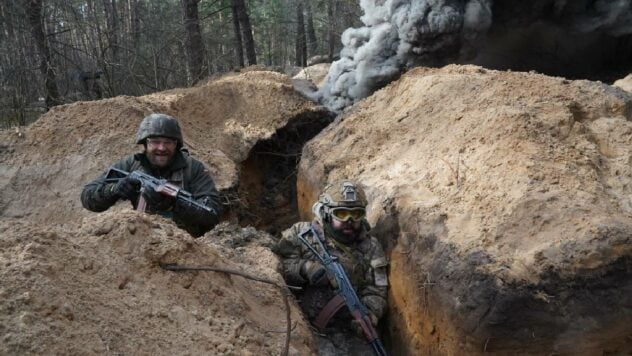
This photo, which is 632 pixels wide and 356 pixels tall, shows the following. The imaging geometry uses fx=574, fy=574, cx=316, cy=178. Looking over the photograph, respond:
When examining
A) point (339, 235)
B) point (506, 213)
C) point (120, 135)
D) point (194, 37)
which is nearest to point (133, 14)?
point (194, 37)

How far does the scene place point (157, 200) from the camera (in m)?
4.76

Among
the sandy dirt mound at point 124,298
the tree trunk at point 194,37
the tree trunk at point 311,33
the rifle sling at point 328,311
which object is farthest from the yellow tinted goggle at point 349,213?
the tree trunk at point 311,33

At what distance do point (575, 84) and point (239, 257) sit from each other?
392 centimetres

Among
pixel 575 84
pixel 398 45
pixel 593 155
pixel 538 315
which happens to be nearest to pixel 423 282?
pixel 538 315

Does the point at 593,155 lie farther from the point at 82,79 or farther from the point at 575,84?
the point at 82,79

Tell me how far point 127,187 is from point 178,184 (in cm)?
65

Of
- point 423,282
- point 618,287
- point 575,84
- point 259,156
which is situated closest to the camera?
point 618,287

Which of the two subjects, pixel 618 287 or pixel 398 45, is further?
pixel 398 45

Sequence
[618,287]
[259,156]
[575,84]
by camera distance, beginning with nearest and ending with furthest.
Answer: [618,287]
[575,84]
[259,156]

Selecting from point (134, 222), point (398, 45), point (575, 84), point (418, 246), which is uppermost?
point (398, 45)

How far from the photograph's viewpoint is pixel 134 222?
3.45 m

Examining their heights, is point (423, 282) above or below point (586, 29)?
below

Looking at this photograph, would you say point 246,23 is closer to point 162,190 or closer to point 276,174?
point 276,174

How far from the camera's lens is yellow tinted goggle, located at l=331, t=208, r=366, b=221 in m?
5.47
